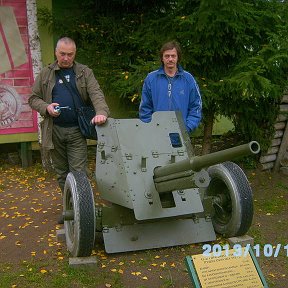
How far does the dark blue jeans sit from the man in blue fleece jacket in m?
0.70

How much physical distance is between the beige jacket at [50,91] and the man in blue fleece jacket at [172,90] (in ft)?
1.67

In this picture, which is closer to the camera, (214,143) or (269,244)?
(269,244)

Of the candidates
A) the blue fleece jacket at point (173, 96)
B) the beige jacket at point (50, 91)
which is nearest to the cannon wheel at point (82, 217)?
the beige jacket at point (50, 91)

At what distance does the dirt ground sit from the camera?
415cm

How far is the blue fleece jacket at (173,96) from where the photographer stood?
15.8 feet

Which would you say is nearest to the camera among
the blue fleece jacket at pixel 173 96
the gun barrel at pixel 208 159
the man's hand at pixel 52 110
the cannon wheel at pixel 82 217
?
the gun barrel at pixel 208 159

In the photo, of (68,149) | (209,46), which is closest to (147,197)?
(68,149)

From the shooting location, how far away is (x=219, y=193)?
5062 mm

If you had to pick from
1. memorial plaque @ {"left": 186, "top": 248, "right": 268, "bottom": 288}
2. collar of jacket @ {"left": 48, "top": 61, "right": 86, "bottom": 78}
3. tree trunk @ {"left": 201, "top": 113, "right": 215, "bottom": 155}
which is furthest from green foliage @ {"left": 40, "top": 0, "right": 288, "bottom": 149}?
memorial plaque @ {"left": 186, "top": 248, "right": 268, "bottom": 288}

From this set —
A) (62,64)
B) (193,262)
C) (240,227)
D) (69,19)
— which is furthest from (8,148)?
(193,262)

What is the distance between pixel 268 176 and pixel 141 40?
2799mm

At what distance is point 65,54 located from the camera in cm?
457

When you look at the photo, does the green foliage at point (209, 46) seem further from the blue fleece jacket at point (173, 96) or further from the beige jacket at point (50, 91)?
the beige jacket at point (50, 91)

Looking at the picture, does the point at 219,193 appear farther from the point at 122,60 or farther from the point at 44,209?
the point at 122,60
